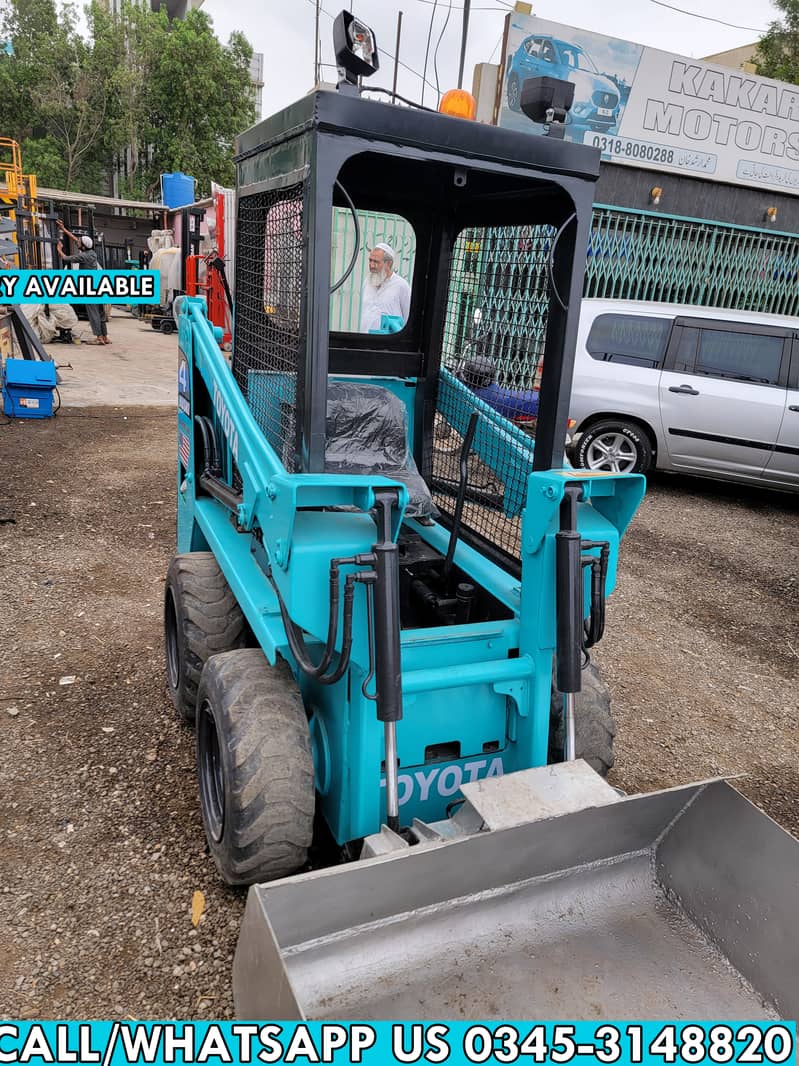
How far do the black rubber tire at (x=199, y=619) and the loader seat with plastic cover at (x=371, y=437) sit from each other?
738 mm

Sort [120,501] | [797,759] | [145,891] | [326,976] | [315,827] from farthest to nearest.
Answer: [120,501] → [797,759] → [315,827] → [145,891] → [326,976]

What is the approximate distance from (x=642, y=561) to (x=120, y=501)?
14.2 ft

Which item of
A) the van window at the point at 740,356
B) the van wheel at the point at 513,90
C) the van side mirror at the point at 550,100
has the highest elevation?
the van wheel at the point at 513,90

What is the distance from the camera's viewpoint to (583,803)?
2.05 meters

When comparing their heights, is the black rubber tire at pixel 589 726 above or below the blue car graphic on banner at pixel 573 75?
Answer: below

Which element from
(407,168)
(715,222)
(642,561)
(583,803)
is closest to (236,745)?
(583,803)

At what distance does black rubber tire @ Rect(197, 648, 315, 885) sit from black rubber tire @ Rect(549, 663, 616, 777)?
876 millimetres

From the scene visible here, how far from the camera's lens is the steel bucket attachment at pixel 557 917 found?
5.95ft

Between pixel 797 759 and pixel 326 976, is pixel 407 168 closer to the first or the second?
pixel 326 976

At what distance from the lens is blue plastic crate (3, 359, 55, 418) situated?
355 inches

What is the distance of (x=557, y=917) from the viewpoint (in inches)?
81.2

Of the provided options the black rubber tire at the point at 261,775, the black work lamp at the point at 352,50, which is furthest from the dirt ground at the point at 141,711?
the black work lamp at the point at 352,50

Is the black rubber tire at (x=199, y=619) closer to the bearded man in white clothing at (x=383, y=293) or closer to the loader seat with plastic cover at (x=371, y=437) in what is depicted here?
the loader seat with plastic cover at (x=371, y=437)

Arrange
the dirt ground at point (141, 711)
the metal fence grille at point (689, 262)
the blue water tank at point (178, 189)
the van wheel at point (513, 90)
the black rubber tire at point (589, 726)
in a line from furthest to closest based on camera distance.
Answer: the blue water tank at point (178, 189), the metal fence grille at point (689, 262), the van wheel at point (513, 90), the black rubber tire at point (589, 726), the dirt ground at point (141, 711)
